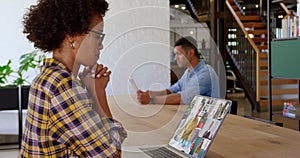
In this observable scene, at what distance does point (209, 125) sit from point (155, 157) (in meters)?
0.22

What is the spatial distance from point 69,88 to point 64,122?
7 cm

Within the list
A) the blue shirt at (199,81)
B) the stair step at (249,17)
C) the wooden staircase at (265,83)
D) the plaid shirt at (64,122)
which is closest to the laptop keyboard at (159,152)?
the plaid shirt at (64,122)

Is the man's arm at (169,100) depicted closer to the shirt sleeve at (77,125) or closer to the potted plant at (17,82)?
the shirt sleeve at (77,125)

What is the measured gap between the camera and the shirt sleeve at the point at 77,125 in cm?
93

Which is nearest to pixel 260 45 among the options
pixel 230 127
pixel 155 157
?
pixel 230 127

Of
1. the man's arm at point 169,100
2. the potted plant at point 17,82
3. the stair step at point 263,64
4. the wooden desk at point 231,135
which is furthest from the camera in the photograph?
the stair step at point 263,64

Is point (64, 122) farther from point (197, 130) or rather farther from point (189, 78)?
point (189, 78)

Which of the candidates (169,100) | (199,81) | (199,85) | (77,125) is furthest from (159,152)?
(169,100)

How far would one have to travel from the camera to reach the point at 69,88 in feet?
3.10

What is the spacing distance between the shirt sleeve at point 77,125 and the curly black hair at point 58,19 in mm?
154

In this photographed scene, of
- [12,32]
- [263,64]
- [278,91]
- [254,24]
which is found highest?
[254,24]

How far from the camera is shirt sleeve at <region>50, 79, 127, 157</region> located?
3.06 ft

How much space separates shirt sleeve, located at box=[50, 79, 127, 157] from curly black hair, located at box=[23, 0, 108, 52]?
154mm

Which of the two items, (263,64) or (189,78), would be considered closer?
(189,78)
